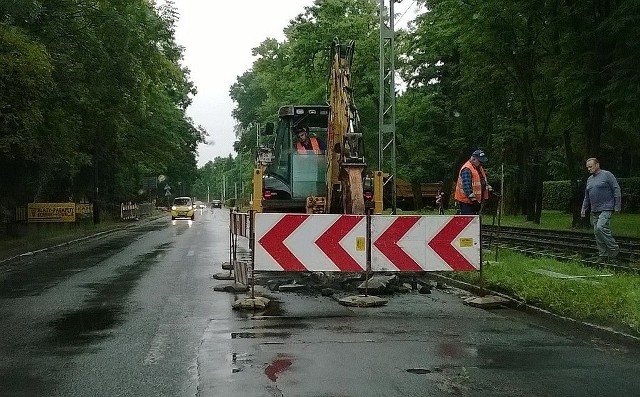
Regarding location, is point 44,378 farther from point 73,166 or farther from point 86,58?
point 73,166

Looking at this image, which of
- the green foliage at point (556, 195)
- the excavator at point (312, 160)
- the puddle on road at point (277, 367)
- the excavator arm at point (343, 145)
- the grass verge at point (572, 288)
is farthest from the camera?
the green foliage at point (556, 195)

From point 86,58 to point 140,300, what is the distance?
49.0ft

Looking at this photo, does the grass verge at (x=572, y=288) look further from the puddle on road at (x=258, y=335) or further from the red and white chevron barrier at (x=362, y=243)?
the puddle on road at (x=258, y=335)

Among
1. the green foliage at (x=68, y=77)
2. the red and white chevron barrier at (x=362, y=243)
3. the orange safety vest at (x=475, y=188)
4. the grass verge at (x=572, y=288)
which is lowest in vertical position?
the grass verge at (x=572, y=288)

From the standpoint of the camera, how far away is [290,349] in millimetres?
7645

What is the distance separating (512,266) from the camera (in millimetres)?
13352

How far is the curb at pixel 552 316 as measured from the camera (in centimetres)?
796

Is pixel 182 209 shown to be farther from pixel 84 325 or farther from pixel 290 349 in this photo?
pixel 290 349

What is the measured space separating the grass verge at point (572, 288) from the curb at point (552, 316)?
0.26ft

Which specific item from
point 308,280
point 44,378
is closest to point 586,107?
point 308,280

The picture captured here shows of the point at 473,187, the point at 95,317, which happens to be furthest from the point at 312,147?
the point at 95,317

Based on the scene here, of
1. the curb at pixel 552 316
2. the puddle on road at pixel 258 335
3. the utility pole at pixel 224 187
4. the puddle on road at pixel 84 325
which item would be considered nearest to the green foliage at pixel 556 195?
the curb at pixel 552 316

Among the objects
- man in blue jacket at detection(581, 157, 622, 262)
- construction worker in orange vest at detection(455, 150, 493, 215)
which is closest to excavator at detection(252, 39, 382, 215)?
construction worker in orange vest at detection(455, 150, 493, 215)

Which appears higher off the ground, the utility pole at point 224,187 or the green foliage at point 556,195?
the utility pole at point 224,187
